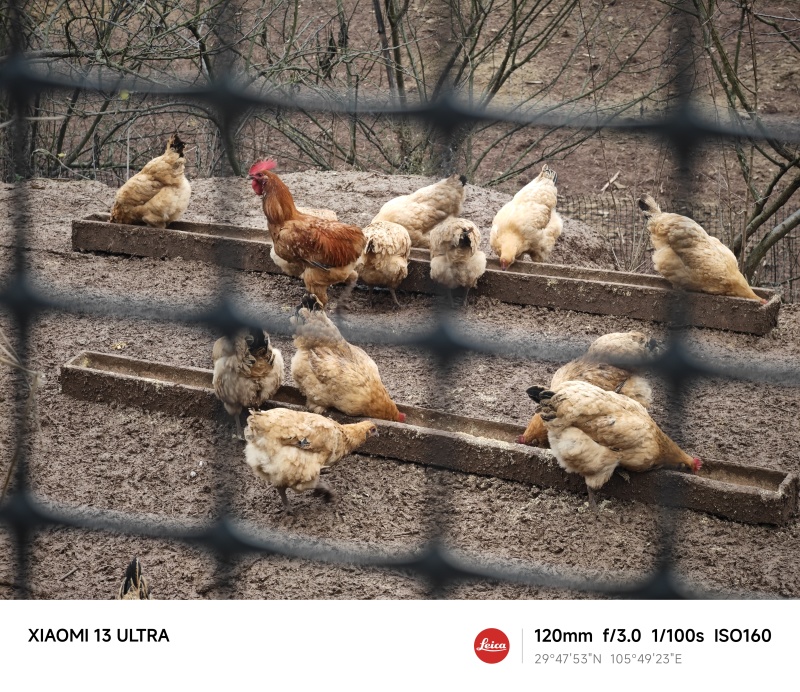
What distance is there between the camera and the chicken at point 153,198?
3637 mm

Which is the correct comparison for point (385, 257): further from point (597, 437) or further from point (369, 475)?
point (597, 437)

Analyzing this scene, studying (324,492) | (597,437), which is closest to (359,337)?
(324,492)

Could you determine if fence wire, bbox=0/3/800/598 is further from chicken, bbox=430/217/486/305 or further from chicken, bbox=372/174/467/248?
chicken, bbox=372/174/467/248

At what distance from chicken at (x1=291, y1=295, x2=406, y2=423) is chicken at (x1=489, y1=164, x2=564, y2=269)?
1090 mm

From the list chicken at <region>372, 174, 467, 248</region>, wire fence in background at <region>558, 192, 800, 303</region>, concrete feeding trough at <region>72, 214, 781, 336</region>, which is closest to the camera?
concrete feeding trough at <region>72, 214, 781, 336</region>

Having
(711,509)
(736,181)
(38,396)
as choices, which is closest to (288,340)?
(38,396)

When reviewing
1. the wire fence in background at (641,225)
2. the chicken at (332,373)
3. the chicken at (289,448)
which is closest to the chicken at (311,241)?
the chicken at (332,373)

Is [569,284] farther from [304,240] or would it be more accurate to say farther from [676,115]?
[676,115]

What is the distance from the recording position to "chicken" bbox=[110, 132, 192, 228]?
143 inches

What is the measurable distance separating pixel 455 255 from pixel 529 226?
21.2 inches

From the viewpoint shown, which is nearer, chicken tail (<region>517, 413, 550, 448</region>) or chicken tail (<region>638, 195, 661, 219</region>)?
chicken tail (<region>517, 413, 550, 448</region>)
